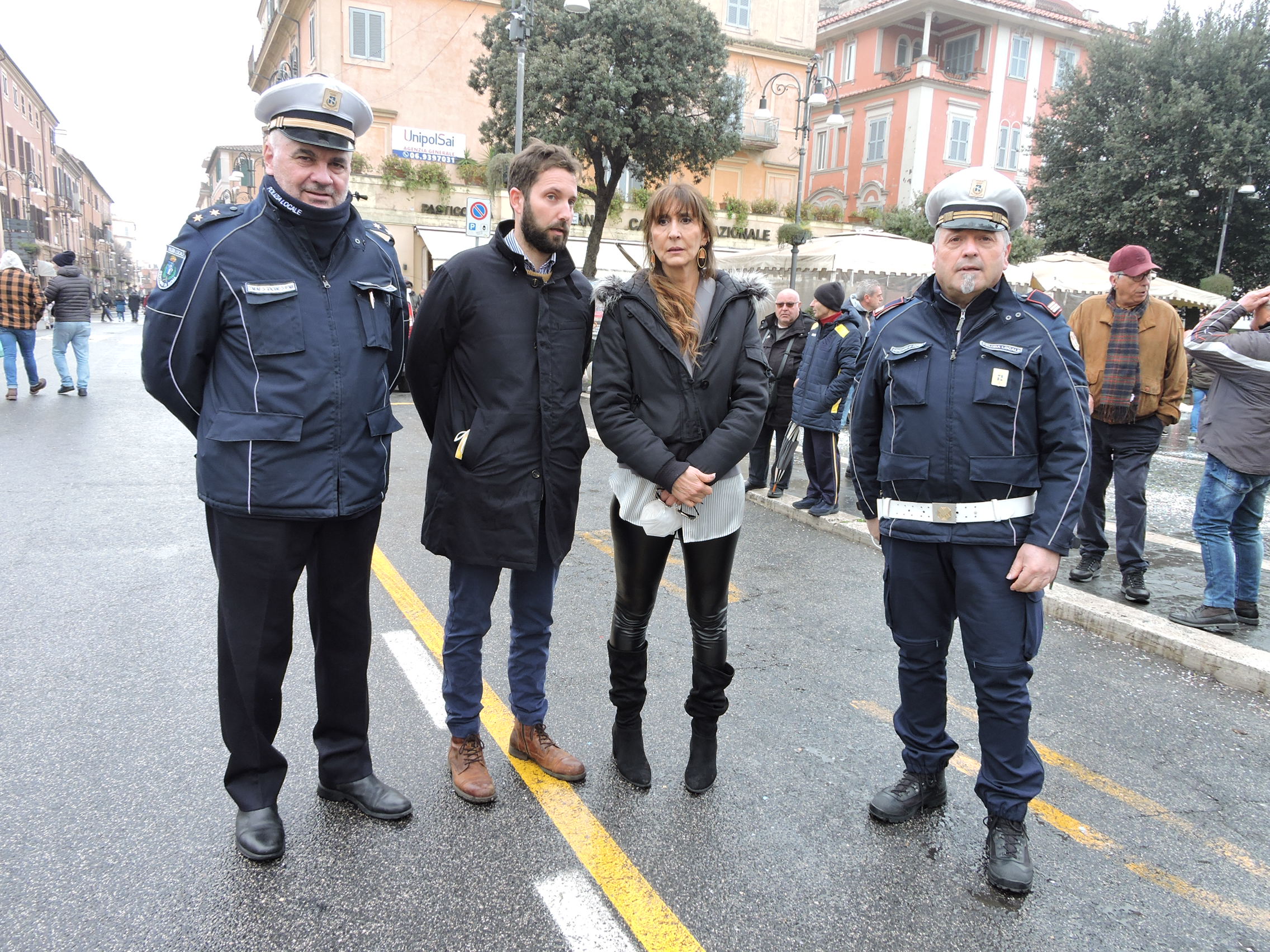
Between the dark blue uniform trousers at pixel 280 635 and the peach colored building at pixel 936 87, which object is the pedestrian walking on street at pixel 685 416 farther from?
the peach colored building at pixel 936 87

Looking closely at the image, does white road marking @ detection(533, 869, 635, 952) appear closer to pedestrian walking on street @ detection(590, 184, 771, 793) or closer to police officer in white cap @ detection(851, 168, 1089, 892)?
pedestrian walking on street @ detection(590, 184, 771, 793)

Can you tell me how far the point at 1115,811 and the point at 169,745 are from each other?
3362 mm

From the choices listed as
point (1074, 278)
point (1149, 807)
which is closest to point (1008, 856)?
point (1149, 807)

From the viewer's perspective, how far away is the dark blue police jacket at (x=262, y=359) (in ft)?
7.97

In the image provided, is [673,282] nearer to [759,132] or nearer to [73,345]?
[73,345]

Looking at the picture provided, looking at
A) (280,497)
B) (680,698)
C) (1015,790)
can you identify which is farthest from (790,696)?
(280,497)

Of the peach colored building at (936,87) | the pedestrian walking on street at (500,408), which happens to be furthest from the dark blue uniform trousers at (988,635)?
the peach colored building at (936,87)

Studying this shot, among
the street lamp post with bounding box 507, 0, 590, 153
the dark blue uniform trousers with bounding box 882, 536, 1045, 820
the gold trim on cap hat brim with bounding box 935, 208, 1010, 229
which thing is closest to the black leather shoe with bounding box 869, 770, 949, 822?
the dark blue uniform trousers with bounding box 882, 536, 1045, 820

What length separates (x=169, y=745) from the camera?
10.2 ft

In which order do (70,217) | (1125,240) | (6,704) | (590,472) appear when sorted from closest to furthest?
(6,704)
(590,472)
(1125,240)
(70,217)

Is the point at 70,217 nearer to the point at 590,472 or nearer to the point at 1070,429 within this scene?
the point at 590,472

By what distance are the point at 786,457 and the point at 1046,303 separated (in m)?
5.24

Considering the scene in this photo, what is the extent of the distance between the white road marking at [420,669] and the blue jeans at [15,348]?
10.2 meters

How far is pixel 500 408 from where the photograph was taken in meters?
2.81
